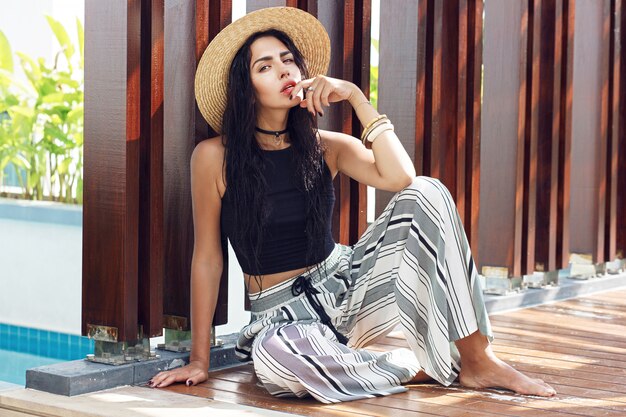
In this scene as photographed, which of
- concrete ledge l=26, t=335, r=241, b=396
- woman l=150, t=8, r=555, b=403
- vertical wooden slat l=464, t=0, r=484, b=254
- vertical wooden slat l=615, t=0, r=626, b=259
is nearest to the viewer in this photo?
concrete ledge l=26, t=335, r=241, b=396

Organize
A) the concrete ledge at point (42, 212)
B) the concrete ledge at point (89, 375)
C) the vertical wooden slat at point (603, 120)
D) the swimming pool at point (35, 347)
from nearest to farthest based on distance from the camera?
the concrete ledge at point (89, 375) → the swimming pool at point (35, 347) → the vertical wooden slat at point (603, 120) → the concrete ledge at point (42, 212)

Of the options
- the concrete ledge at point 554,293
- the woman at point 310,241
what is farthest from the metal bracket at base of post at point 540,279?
the woman at point 310,241

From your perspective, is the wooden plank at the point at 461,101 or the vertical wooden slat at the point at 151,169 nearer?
the vertical wooden slat at the point at 151,169

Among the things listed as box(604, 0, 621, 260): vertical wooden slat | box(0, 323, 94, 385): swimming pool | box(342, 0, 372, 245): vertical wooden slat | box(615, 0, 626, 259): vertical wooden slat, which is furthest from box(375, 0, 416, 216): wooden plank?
box(0, 323, 94, 385): swimming pool

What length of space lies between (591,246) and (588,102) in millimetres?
799

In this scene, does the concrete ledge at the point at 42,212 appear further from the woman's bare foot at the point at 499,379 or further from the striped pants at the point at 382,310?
the woman's bare foot at the point at 499,379

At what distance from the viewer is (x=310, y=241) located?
3.33m

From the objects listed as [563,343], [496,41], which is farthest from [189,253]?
[496,41]

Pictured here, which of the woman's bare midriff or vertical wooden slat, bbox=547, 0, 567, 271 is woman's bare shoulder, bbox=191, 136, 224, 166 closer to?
the woman's bare midriff

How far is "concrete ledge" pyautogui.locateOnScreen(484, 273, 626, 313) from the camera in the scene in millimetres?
4836

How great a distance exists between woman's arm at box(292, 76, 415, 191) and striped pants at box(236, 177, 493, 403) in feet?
0.30

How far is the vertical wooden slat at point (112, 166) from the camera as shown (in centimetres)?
319

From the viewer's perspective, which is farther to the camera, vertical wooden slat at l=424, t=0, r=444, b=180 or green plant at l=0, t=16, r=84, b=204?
green plant at l=0, t=16, r=84, b=204

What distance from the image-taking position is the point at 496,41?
5.08 m
